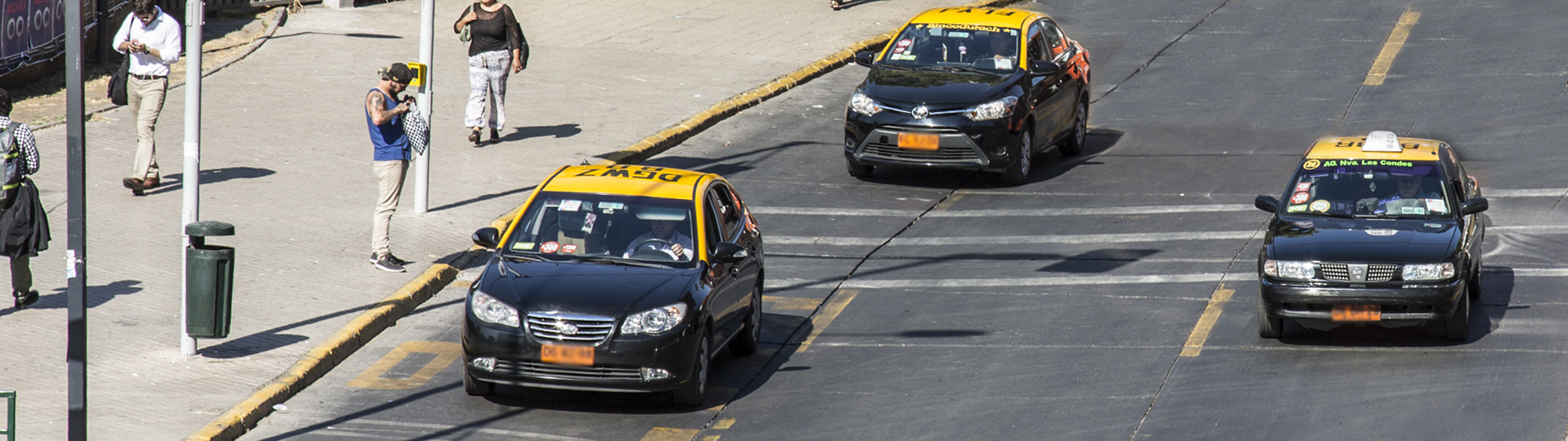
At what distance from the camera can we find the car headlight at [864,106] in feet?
57.4

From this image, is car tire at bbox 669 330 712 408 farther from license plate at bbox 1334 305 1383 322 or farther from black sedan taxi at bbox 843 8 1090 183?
black sedan taxi at bbox 843 8 1090 183

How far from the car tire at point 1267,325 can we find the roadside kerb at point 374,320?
5.27 metres

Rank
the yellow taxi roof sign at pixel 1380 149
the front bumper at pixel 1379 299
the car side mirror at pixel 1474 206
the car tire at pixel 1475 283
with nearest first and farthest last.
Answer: the front bumper at pixel 1379 299
the car side mirror at pixel 1474 206
the car tire at pixel 1475 283
the yellow taxi roof sign at pixel 1380 149

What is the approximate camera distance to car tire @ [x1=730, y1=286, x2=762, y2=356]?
11969 mm

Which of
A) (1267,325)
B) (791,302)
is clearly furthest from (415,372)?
(1267,325)

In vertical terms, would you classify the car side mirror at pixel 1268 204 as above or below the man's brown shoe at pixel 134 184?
above

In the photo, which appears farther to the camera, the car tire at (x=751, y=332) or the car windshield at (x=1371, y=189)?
the car windshield at (x=1371, y=189)

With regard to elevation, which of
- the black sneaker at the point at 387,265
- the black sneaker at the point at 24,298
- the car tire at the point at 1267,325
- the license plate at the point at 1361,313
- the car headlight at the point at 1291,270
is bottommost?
the black sneaker at the point at 387,265

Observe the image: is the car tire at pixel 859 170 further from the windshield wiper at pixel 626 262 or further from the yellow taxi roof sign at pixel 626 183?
the windshield wiper at pixel 626 262

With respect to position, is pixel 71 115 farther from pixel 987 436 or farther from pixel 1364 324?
pixel 1364 324

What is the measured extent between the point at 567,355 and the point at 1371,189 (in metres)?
6.39

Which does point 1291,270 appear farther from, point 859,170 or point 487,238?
point 859,170

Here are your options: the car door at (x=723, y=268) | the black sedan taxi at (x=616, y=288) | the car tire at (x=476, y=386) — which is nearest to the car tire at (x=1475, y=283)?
the black sedan taxi at (x=616, y=288)

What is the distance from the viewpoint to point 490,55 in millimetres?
17750
